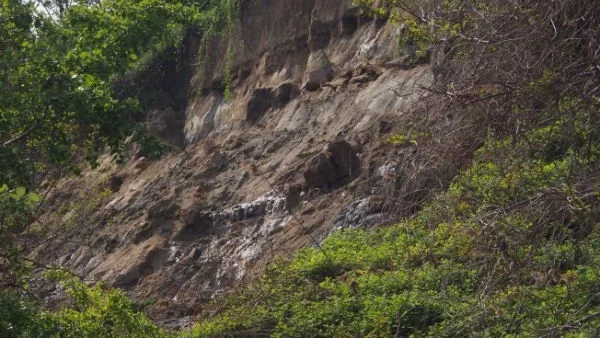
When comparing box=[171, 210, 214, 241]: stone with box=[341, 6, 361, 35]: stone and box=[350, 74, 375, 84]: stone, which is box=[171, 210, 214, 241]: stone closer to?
box=[350, 74, 375, 84]: stone

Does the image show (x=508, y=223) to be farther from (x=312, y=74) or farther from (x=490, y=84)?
(x=312, y=74)

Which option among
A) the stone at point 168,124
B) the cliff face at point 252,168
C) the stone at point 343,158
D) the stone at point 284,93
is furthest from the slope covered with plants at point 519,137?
the stone at point 168,124

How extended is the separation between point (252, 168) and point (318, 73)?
277 cm

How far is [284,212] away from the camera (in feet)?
61.1

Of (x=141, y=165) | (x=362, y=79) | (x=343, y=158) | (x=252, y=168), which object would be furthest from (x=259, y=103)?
(x=343, y=158)

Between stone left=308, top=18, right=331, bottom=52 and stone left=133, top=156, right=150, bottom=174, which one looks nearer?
stone left=308, top=18, right=331, bottom=52

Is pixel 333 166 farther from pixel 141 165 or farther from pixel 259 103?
pixel 141 165

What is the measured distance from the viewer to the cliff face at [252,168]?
17.7 m

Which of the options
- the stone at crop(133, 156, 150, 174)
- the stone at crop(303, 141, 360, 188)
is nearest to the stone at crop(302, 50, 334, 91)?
the stone at crop(303, 141, 360, 188)

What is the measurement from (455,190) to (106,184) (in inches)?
735

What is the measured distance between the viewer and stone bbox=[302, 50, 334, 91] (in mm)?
22281

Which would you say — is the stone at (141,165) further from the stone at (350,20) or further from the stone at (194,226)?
the stone at (350,20)

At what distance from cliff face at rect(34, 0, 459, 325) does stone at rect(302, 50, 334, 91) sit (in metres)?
0.03

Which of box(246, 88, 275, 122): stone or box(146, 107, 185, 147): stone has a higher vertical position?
box(146, 107, 185, 147): stone
